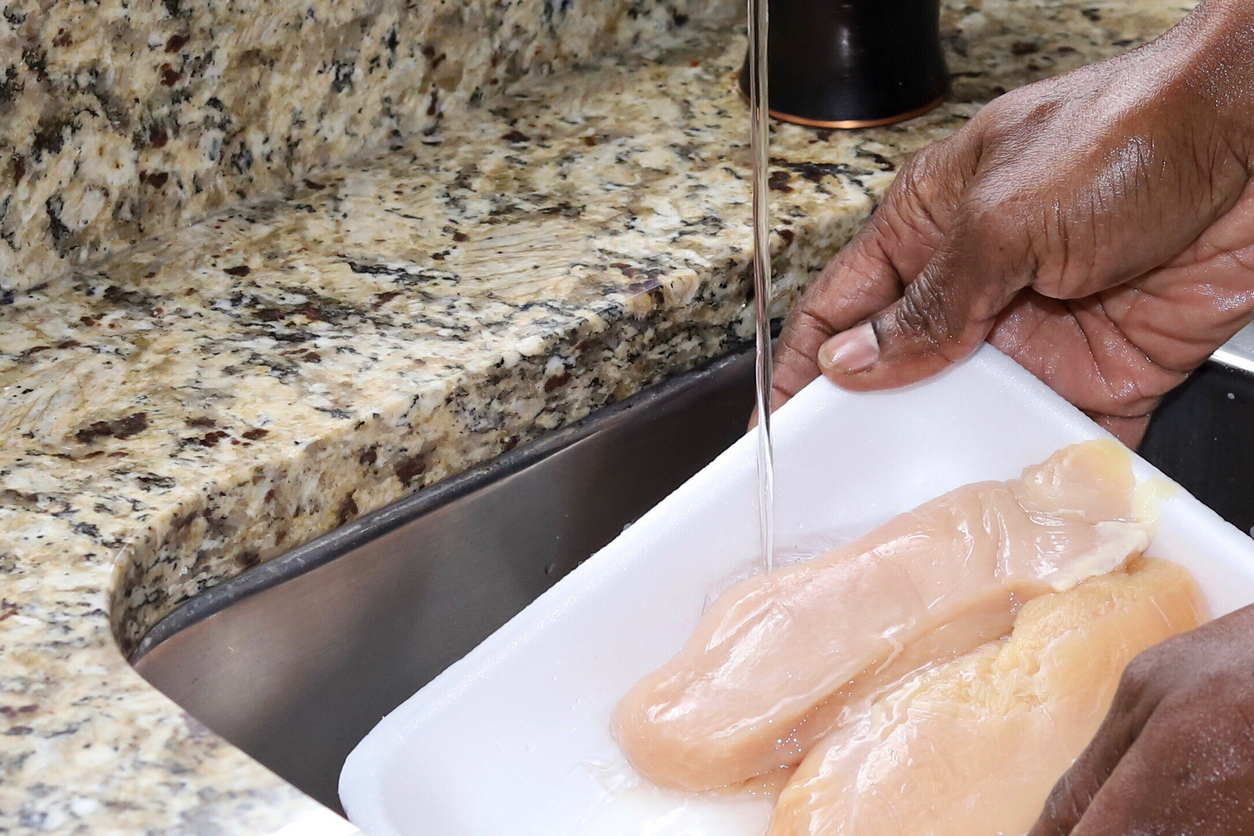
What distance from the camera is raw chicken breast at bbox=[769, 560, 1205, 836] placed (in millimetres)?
667

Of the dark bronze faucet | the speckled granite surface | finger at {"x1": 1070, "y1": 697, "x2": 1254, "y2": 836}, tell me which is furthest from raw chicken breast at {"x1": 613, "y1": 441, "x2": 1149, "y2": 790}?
the speckled granite surface

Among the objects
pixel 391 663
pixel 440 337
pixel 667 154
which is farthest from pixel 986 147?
pixel 391 663

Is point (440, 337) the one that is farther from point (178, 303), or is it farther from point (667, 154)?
point (667, 154)

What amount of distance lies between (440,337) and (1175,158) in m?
0.49

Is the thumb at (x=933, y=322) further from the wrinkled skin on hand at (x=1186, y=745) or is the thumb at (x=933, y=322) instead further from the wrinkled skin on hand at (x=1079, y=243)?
the wrinkled skin on hand at (x=1186, y=745)

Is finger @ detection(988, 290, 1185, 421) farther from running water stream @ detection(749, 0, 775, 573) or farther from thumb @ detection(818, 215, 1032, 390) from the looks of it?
running water stream @ detection(749, 0, 775, 573)

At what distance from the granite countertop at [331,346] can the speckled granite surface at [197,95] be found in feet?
0.08

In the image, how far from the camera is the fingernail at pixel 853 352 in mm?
864

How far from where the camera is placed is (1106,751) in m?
0.54

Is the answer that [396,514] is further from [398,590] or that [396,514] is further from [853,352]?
[853,352]

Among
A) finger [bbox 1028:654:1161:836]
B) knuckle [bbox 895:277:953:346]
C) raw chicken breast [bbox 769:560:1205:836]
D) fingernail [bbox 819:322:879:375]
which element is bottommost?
raw chicken breast [bbox 769:560:1205:836]

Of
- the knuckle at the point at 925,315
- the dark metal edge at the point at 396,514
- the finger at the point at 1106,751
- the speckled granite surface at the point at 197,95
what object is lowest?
the dark metal edge at the point at 396,514

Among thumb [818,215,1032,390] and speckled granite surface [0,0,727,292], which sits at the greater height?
speckled granite surface [0,0,727,292]

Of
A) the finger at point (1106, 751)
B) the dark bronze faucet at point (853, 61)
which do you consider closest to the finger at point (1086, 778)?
the finger at point (1106, 751)
